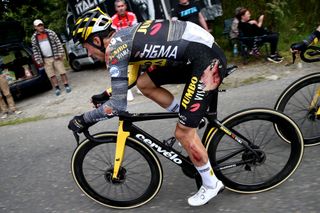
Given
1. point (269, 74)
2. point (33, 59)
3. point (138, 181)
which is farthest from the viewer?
point (33, 59)

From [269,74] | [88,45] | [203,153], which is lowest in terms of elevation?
[269,74]

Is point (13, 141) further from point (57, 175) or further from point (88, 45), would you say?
point (88, 45)

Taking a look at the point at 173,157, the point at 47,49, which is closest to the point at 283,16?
the point at 47,49

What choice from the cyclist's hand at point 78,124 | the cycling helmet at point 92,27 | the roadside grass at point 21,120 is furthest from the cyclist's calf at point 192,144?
the roadside grass at point 21,120

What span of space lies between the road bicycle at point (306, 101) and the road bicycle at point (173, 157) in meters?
0.51

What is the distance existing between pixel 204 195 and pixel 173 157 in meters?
0.45

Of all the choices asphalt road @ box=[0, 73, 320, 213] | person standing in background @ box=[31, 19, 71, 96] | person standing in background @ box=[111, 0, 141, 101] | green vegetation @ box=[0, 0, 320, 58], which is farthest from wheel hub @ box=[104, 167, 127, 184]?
green vegetation @ box=[0, 0, 320, 58]

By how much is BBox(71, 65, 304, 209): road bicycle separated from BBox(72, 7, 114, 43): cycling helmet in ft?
2.32

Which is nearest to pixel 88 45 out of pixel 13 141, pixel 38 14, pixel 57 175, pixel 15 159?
pixel 57 175

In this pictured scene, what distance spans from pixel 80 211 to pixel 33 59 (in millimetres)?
6705

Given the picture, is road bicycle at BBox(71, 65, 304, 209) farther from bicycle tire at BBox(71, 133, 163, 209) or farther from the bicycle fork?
the bicycle fork

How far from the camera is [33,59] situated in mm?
9406

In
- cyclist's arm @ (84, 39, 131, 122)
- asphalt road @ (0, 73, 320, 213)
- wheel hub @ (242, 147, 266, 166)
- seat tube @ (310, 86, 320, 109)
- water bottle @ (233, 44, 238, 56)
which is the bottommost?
water bottle @ (233, 44, 238, 56)

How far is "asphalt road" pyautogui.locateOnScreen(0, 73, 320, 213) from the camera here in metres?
3.33
